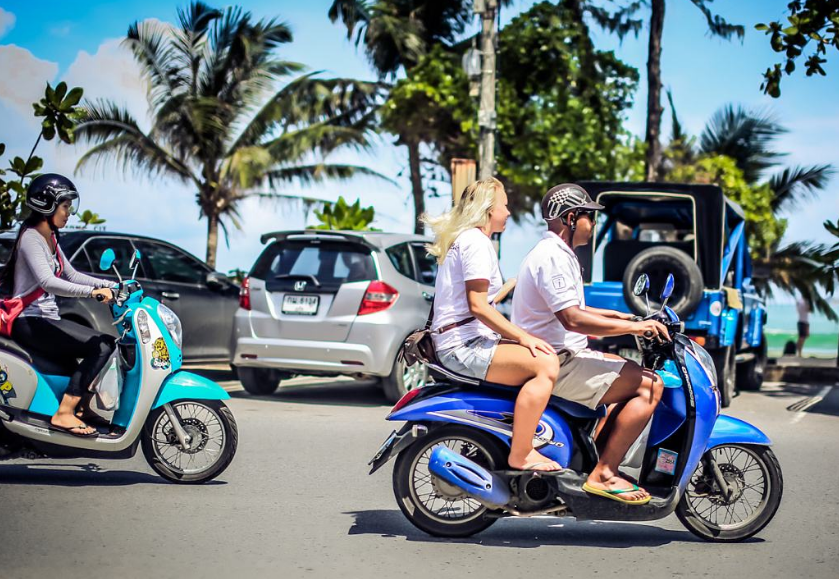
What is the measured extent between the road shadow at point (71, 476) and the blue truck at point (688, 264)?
5645 millimetres

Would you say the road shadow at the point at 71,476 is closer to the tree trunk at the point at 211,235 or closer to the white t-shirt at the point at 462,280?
the white t-shirt at the point at 462,280

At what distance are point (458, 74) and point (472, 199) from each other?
19976 mm

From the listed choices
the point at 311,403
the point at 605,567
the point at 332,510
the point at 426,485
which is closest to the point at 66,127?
the point at 311,403

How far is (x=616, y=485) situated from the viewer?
5.37 metres

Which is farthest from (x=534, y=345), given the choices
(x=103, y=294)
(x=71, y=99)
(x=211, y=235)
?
(x=211, y=235)

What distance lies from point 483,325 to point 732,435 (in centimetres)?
131

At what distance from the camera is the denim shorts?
5473mm

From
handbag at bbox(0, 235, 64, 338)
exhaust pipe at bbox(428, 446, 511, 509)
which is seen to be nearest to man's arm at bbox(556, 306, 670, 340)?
exhaust pipe at bbox(428, 446, 511, 509)

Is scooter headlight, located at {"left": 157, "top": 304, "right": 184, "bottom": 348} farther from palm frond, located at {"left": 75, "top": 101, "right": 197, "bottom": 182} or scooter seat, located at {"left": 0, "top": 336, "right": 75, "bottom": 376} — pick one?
palm frond, located at {"left": 75, "top": 101, "right": 197, "bottom": 182}

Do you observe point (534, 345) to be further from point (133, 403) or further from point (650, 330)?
point (133, 403)

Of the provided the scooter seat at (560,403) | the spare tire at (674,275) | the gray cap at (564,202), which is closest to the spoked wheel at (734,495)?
the scooter seat at (560,403)

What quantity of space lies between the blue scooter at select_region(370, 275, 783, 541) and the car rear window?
569 cm

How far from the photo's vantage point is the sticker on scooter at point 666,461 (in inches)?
214

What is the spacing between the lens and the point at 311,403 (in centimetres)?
1181
